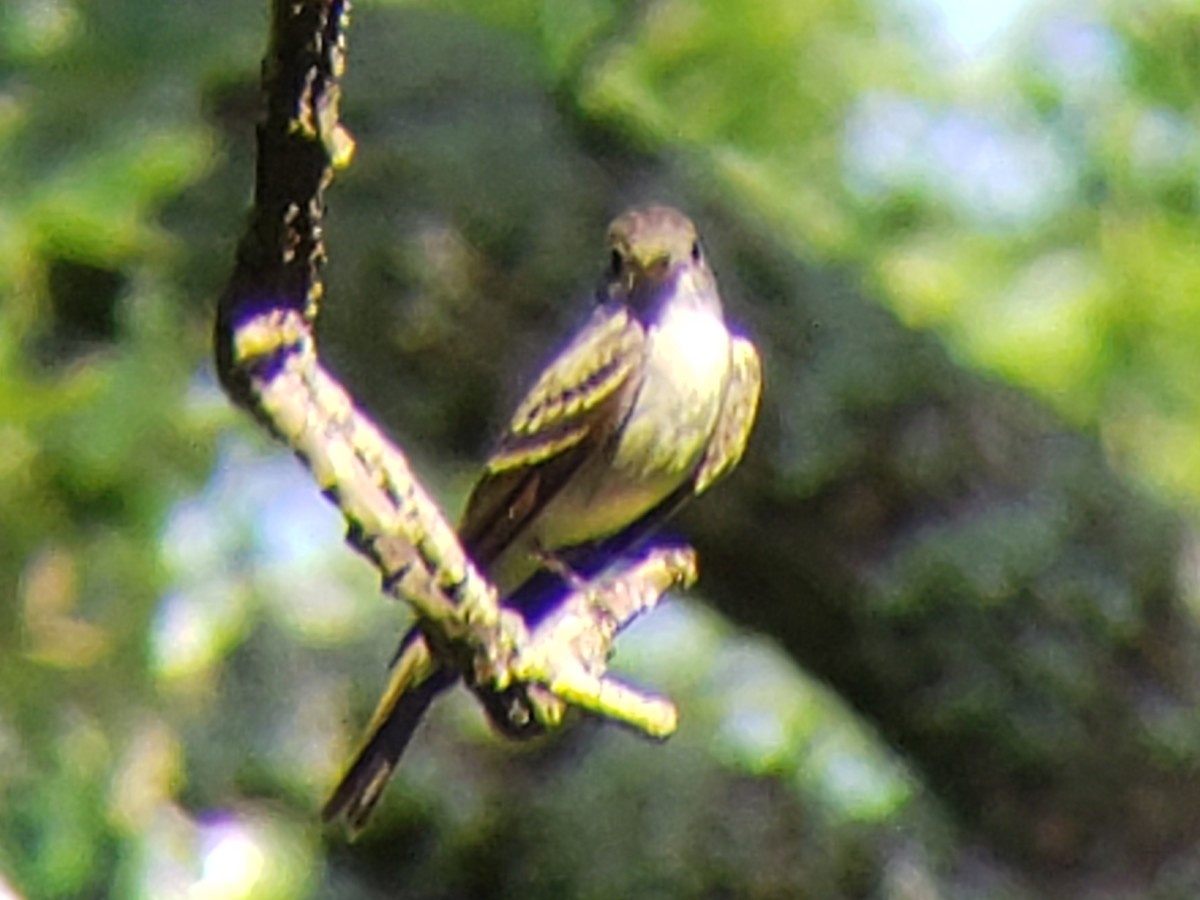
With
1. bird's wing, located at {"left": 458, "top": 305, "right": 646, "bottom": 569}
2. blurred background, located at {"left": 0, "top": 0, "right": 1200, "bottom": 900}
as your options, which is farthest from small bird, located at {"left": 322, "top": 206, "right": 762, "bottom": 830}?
blurred background, located at {"left": 0, "top": 0, "right": 1200, "bottom": 900}

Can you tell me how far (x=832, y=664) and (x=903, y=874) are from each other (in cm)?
30

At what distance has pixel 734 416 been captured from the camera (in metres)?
2.01

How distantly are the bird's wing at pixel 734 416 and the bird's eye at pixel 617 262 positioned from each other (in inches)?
5.0

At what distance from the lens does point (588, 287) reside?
2803 millimetres

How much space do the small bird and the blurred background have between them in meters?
0.66

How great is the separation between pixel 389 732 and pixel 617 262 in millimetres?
482

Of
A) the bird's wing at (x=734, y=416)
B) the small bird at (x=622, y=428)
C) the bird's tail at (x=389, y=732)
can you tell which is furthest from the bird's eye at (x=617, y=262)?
the bird's tail at (x=389, y=732)

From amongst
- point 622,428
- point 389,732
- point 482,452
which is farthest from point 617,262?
point 482,452

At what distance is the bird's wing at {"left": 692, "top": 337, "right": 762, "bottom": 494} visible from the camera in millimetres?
1981

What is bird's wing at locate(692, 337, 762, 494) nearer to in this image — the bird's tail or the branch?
the bird's tail

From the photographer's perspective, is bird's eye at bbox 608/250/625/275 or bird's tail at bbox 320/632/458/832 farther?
bird's eye at bbox 608/250/625/275

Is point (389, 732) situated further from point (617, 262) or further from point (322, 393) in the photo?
point (322, 393)

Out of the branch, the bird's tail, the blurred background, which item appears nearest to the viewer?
the branch

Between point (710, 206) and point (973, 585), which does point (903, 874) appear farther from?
point (710, 206)
